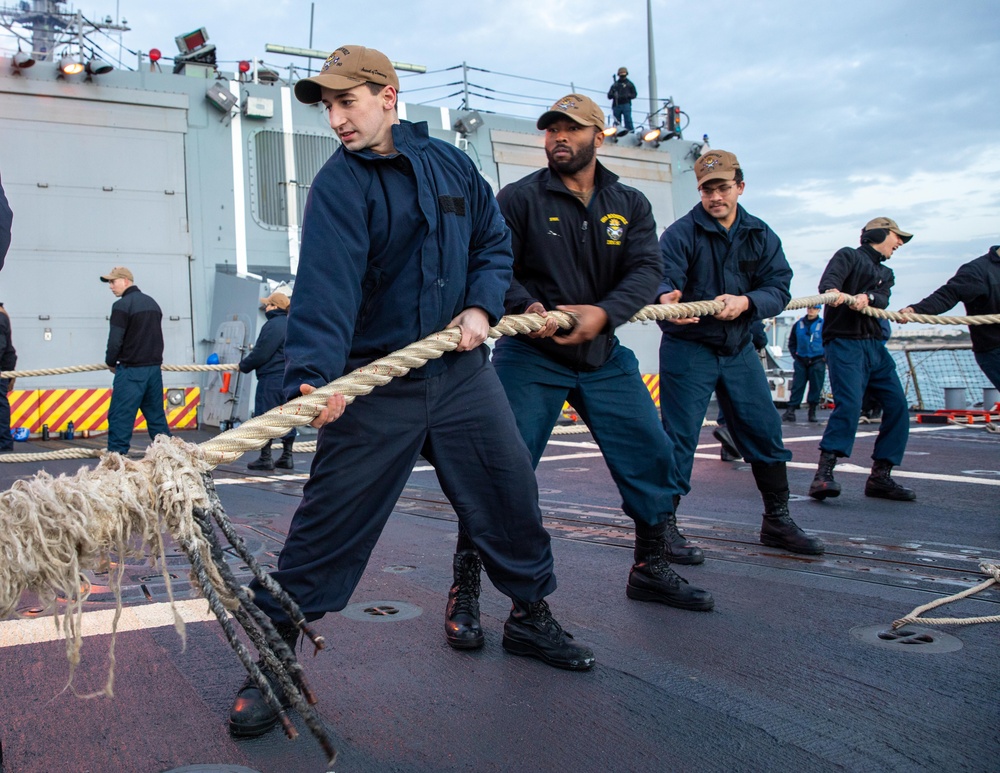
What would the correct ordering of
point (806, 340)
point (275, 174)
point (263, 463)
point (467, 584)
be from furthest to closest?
point (275, 174)
point (806, 340)
point (263, 463)
point (467, 584)

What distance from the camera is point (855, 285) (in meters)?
6.37

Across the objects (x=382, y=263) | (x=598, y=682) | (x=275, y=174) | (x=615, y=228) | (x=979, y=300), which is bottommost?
(x=598, y=682)

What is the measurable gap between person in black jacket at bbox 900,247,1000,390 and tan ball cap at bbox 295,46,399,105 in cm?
475

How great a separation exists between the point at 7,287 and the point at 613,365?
12043 millimetres

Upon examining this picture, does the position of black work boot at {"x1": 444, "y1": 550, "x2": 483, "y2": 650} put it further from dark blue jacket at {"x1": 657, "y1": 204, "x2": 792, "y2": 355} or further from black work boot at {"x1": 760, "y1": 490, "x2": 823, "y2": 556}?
black work boot at {"x1": 760, "y1": 490, "x2": 823, "y2": 556}

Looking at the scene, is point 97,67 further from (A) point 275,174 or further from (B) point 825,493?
(B) point 825,493

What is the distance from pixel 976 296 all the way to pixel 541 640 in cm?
505

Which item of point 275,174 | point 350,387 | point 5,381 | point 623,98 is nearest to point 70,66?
point 275,174

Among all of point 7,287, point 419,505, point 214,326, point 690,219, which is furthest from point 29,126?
point 690,219

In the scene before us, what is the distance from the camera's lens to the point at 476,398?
113 inches

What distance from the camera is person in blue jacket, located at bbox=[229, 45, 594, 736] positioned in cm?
259

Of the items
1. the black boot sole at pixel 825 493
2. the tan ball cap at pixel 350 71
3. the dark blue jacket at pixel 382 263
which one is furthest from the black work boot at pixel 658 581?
the black boot sole at pixel 825 493

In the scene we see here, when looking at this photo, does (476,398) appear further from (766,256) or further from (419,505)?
(419,505)

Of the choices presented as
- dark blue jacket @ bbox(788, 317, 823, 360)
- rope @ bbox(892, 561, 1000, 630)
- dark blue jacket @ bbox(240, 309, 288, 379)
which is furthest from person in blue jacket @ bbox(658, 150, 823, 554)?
dark blue jacket @ bbox(788, 317, 823, 360)
